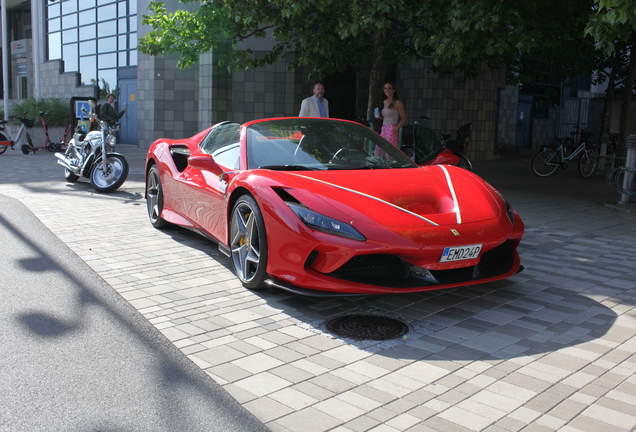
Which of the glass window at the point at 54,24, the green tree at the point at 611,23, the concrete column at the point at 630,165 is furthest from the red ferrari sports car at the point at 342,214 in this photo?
the glass window at the point at 54,24

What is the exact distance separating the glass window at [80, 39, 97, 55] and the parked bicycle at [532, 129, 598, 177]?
17258 mm

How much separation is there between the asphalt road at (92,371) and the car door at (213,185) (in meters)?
1.08

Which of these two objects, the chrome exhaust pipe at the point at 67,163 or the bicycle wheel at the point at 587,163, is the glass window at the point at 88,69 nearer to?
the chrome exhaust pipe at the point at 67,163

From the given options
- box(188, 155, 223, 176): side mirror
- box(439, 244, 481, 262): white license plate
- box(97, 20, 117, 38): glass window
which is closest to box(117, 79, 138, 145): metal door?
box(97, 20, 117, 38): glass window

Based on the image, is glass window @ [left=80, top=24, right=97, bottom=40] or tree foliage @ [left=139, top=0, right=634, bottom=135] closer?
tree foliage @ [left=139, top=0, right=634, bottom=135]

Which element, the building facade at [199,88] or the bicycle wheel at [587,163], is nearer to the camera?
the bicycle wheel at [587,163]

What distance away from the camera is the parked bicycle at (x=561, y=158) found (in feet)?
49.5

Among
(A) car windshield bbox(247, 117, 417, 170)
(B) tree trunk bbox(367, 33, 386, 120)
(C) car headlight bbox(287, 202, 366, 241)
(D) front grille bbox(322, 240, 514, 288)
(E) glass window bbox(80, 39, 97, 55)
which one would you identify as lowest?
(D) front grille bbox(322, 240, 514, 288)

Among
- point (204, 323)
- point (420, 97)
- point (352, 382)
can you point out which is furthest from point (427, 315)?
point (420, 97)

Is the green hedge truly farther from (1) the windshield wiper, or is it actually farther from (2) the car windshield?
(1) the windshield wiper

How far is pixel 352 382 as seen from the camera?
3061 millimetres

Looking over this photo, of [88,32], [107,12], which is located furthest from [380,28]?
[88,32]

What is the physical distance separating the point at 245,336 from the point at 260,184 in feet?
4.05

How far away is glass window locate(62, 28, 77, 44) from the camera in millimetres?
24469
